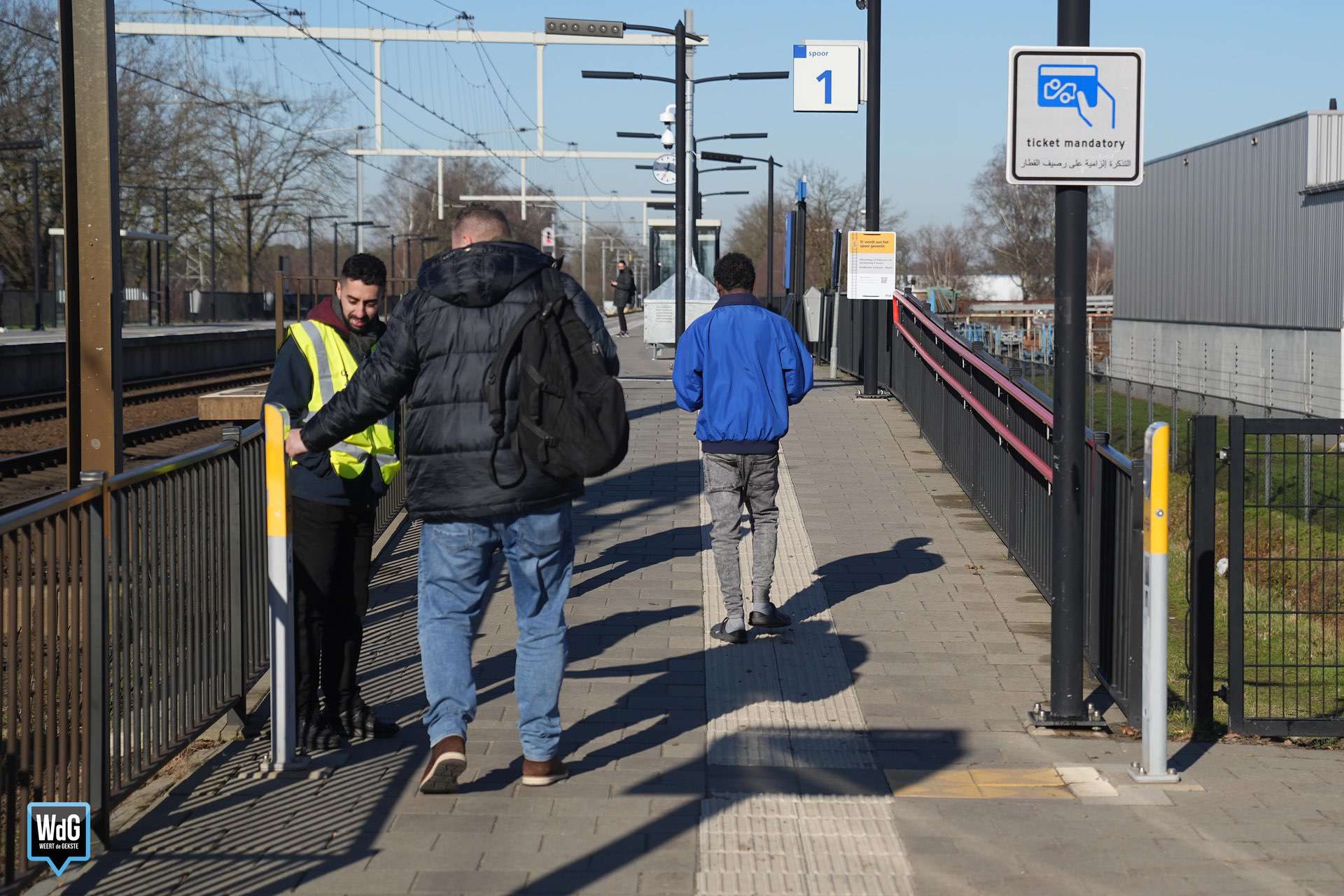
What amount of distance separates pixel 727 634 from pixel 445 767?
254 centimetres

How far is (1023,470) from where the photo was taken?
877cm

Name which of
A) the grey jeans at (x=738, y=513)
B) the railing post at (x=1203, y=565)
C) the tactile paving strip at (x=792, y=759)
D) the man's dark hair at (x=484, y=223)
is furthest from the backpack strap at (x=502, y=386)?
the grey jeans at (x=738, y=513)

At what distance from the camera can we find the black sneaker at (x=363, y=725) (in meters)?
5.58

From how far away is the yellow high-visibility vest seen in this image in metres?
5.40

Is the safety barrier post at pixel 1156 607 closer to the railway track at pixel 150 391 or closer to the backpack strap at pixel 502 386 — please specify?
the backpack strap at pixel 502 386

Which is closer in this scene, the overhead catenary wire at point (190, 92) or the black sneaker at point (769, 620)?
the black sneaker at point (769, 620)

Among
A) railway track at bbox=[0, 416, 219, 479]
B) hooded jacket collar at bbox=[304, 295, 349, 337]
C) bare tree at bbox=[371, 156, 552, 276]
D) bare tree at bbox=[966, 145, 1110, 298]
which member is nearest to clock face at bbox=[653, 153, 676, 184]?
railway track at bbox=[0, 416, 219, 479]

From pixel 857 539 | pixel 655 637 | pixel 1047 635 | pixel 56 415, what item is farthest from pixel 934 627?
pixel 56 415

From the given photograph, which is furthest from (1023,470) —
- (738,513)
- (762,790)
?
(762,790)

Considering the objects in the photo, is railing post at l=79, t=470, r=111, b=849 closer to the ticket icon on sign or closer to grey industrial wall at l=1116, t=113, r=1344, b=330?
the ticket icon on sign

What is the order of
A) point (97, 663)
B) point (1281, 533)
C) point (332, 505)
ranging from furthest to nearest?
1. point (1281, 533)
2. point (332, 505)
3. point (97, 663)

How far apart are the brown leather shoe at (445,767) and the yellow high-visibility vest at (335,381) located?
1034 mm

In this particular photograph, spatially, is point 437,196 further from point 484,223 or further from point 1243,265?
point 484,223

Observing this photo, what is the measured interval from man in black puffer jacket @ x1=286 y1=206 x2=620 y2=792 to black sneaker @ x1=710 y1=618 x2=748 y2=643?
2237 mm
